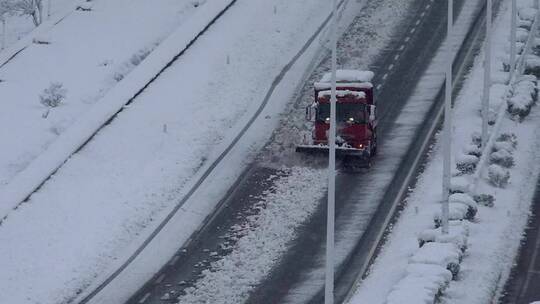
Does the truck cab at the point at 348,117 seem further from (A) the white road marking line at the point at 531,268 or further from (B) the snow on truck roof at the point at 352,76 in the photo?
(A) the white road marking line at the point at 531,268

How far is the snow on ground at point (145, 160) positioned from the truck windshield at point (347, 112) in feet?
12.9

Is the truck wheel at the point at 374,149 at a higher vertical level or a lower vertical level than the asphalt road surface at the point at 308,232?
higher

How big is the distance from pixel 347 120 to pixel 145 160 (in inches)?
305

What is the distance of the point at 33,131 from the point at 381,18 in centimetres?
1966

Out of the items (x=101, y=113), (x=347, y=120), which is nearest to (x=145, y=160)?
(x=101, y=113)

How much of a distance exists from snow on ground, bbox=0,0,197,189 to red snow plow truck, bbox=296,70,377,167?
11975mm

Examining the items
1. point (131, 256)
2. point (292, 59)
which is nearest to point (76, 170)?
point (131, 256)

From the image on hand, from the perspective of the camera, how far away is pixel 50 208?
42.8 meters

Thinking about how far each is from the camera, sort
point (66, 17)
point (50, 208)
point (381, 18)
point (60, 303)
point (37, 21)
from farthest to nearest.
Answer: point (37, 21)
point (66, 17)
point (381, 18)
point (50, 208)
point (60, 303)

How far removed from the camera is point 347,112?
152ft

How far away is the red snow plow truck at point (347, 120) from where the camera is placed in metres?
46.1

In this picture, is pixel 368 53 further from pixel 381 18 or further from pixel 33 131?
pixel 33 131

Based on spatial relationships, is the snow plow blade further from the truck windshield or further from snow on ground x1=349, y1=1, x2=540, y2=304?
snow on ground x1=349, y1=1, x2=540, y2=304

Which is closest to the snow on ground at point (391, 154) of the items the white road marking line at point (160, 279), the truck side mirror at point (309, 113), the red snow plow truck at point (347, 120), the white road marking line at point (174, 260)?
the red snow plow truck at point (347, 120)
